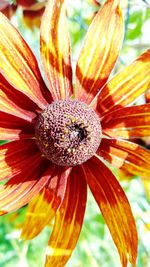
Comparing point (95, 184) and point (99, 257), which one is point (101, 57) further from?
point (99, 257)

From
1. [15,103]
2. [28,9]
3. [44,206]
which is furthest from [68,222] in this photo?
[28,9]

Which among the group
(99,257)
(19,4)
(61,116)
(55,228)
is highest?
(19,4)

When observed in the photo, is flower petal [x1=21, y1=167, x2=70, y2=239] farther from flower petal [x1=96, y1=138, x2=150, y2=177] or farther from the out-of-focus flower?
the out-of-focus flower

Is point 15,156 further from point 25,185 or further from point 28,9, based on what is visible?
point 28,9

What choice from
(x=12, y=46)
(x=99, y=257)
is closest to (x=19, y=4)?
(x=12, y=46)

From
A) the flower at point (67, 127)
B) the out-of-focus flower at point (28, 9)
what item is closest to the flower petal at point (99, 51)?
the flower at point (67, 127)

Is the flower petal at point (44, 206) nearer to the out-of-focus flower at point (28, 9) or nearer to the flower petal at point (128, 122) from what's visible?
the flower petal at point (128, 122)
